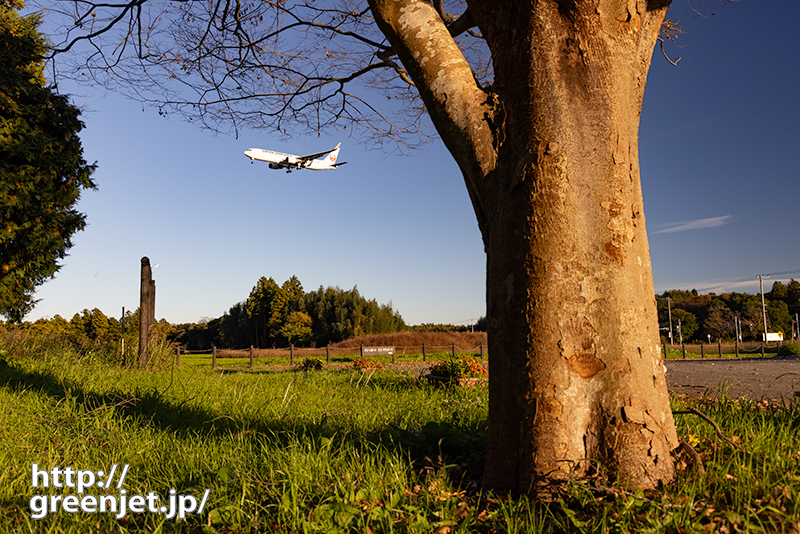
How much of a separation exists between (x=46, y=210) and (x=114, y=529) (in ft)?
45.9

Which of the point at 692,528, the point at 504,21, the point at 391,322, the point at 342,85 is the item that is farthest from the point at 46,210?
the point at 391,322

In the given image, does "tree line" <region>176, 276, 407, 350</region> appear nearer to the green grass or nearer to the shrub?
the green grass

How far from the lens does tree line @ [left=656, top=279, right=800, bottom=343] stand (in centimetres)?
7338

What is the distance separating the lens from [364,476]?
2387 mm

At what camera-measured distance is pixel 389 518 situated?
1917 millimetres

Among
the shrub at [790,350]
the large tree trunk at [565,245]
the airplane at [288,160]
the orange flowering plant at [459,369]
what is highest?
the airplane at [288,160]

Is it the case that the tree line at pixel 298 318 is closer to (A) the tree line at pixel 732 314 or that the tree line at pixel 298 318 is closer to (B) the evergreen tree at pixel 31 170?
(B) the evergreen tree at pixel 31 170

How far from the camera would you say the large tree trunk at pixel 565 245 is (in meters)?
2.11

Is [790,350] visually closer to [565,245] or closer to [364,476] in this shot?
[565,245]

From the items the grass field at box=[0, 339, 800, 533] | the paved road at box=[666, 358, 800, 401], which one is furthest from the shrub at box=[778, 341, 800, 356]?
the grass field at box=[0, 339, 800, 533]

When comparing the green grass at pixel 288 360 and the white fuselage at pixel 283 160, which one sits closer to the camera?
the green grass at pixel 288 360

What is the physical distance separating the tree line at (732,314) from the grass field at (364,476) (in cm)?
8162

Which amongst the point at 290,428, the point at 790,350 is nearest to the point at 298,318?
the point at 790,350

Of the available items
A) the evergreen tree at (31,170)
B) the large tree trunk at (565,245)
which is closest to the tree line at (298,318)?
the evergreen tree at (31,170)
